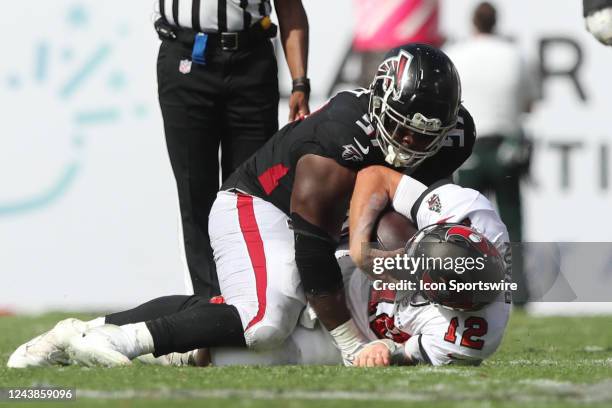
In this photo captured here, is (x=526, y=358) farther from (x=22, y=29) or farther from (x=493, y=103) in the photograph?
(x=22, y=29)

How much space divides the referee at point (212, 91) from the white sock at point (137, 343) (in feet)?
3.43

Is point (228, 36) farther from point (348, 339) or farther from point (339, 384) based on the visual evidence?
point (339, 384)

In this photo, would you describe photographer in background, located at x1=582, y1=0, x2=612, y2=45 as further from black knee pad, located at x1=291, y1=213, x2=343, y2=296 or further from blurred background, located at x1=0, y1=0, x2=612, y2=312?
blurred background, located at x1=0, y1=0, x2=612, y2=312

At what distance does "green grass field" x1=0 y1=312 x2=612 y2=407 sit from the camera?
332cm

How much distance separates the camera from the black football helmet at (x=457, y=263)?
4.16m

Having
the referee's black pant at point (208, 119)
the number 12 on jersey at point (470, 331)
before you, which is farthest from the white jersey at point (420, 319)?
the referee's black pant at point (208, 119)

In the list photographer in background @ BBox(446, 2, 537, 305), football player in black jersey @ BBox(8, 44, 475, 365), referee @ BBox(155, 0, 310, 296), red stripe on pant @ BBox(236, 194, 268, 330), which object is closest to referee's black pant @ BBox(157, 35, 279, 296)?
referee @ BBox(155, 0, 310, 296)

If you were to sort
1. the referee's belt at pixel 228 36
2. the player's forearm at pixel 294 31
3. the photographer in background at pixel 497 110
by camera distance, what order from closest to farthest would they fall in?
the referee's belt at pixel 228 36 < the player's forearm at pixel 294 31 < the photographer in background at pixel 497 110

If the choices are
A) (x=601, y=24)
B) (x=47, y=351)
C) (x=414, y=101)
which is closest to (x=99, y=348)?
(x=47, y=351)

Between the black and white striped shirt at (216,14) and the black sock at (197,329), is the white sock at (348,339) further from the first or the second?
the black and white striped shirt at (216,14)

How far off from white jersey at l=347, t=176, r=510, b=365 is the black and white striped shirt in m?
1.22

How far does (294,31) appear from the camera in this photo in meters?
5.59

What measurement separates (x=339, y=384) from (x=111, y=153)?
4.22 meters

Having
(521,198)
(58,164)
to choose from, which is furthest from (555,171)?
(58,164)
